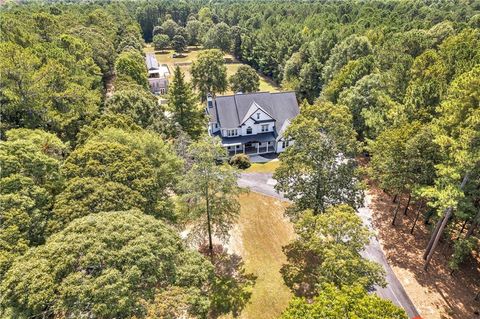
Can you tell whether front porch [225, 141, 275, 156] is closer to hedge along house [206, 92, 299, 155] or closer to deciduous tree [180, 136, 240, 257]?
hedge along house [206, 92, 299, 155]

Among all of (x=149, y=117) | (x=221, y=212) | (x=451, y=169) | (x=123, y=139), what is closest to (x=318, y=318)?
(x=221, y=212)

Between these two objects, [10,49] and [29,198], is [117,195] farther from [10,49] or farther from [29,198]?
[10,49]

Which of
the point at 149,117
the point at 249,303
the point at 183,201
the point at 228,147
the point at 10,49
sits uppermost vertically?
the point at 10,49

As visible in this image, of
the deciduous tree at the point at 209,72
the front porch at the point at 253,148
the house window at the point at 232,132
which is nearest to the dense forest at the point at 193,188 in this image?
the house window at the point at 232,132

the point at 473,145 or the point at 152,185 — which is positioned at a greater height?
the point at 473,145

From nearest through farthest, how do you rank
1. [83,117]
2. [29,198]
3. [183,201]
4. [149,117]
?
[29,198]
[183,201]
[83,117]
[149,117]

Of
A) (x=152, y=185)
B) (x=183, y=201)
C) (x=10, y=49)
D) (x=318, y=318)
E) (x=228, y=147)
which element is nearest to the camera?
(x=318, y=318)

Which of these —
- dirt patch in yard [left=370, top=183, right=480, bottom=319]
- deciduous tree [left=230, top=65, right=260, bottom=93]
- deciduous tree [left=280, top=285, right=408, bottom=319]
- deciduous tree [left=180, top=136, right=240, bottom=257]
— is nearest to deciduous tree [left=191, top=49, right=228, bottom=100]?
deciduous tree [left=230, top=65, right=260, bottom=93]
